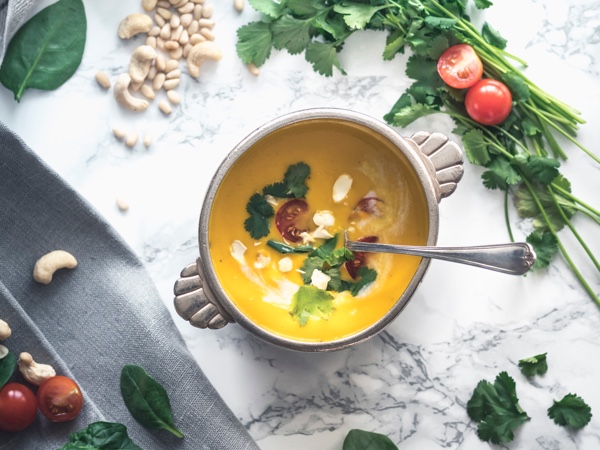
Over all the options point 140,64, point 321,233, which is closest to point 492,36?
point 321,233

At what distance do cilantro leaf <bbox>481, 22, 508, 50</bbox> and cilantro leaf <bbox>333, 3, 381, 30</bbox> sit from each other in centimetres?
25

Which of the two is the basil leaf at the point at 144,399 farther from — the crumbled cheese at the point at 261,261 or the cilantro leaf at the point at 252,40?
the cilantro leaf at the point at 252,40

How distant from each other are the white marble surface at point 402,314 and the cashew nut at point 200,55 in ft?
0.20

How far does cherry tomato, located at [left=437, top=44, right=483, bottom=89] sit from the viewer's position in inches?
75.6

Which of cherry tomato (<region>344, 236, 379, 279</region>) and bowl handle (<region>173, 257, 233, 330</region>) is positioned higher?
cherry tomato (<region>344, 236, 379, 279</region>)

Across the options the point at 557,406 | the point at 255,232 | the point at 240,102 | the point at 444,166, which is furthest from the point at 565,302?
the point at 240,102

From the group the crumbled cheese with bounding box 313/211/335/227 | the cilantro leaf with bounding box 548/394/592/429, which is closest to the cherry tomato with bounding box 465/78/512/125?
the crumbled cheese with bounding box 313/211/335/227

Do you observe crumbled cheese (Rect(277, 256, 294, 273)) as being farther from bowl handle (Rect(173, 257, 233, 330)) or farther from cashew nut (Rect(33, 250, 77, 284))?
cashew nut (Rect(33, 250, 77, 284))

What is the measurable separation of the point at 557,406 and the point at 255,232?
79cm

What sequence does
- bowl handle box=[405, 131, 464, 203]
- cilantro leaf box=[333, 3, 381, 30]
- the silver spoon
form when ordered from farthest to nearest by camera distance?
cilantro leaf box=[333, 3, 381, 30], bowl handle box=[405, 131, 464, 203], the silver spoon

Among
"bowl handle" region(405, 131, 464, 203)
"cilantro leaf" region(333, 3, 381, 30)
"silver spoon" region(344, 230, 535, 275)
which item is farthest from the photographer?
"cilantro leaf" region(333, 3, 381, 30)

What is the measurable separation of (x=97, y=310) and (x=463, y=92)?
0.96 m

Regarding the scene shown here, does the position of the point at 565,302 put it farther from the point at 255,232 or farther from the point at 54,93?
the point at 54,93

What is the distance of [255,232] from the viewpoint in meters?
1.93
